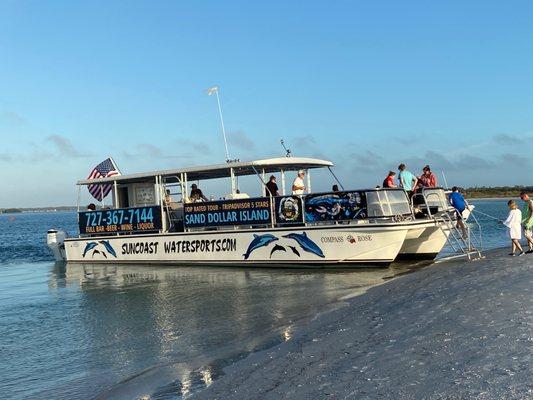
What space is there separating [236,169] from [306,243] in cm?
382

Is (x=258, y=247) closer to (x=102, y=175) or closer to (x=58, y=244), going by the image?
(x=102, y=175)

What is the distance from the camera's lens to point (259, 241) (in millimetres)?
17719

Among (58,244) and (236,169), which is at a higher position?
(236,169)

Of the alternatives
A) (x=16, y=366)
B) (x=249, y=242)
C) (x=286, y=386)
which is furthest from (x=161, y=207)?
(x=286, y=386)

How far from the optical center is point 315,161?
18.8m

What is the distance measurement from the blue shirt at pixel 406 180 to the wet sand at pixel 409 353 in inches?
290

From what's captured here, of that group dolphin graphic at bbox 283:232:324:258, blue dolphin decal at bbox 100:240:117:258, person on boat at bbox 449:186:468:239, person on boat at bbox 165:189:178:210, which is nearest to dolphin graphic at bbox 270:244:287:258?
dolphin graphic at bbox 283:232:324:258

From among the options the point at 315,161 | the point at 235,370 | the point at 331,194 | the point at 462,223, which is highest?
the point at 315,161

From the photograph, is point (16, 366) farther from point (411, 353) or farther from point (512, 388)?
point (512, 388)

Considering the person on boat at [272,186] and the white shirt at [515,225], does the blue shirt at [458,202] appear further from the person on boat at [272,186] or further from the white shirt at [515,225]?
the person on boat at [272,186]

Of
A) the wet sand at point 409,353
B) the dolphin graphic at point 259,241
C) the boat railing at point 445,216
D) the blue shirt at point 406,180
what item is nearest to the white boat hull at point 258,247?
the dolphin graphic at point 259,241

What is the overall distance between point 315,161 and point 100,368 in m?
12.4

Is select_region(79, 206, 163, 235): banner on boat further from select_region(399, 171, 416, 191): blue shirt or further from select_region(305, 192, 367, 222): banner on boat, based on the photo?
select_region(399, 171, 416, 191): blue shirt

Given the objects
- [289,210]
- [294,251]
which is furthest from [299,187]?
[294,251]
